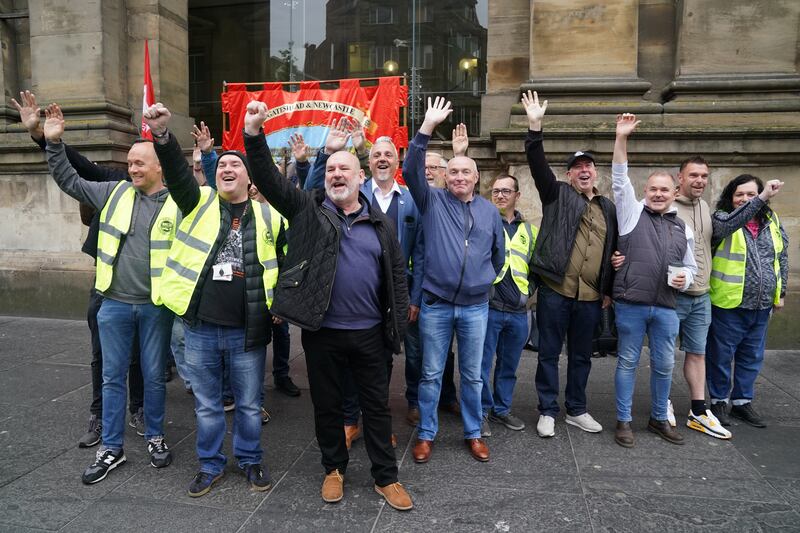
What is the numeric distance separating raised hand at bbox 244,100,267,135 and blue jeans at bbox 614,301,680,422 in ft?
9.40

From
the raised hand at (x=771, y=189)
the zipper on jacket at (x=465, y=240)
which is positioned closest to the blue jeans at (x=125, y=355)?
the zipper on jacket at (x=465, y=240)

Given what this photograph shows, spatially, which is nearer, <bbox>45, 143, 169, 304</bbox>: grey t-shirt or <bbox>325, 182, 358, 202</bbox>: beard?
<bbox>325, 182, 358, 202</bbox>: beard

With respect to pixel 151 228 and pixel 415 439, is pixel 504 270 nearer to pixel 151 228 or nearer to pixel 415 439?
pixel 415 439

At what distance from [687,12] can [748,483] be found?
5.51 m

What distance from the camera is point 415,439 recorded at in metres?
4.16

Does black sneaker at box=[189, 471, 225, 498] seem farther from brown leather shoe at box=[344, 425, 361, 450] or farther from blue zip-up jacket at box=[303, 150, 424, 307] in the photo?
blue zip-up jacket at box=[303, 150, 424, 307]

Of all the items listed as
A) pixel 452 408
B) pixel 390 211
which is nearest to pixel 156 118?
pixel 390 211

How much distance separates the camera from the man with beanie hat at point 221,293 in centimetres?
334

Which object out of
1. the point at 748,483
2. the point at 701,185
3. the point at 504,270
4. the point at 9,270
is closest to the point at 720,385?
the point at 748,483

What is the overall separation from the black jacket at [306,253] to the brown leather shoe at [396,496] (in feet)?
3.06

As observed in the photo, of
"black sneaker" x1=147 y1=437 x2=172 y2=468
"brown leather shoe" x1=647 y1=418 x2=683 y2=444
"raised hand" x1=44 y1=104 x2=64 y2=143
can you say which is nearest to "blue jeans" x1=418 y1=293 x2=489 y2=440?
"brown leather shoe" x1=647 y1=418 x2=683 y2=444

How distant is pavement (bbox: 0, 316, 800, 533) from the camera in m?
3.06

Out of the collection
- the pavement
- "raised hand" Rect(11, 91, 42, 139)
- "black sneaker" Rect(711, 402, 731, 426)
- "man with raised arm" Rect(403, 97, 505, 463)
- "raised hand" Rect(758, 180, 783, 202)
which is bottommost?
the pavement

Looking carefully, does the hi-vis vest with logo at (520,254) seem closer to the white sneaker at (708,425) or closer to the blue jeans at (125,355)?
the white sneaker at (708,425)
